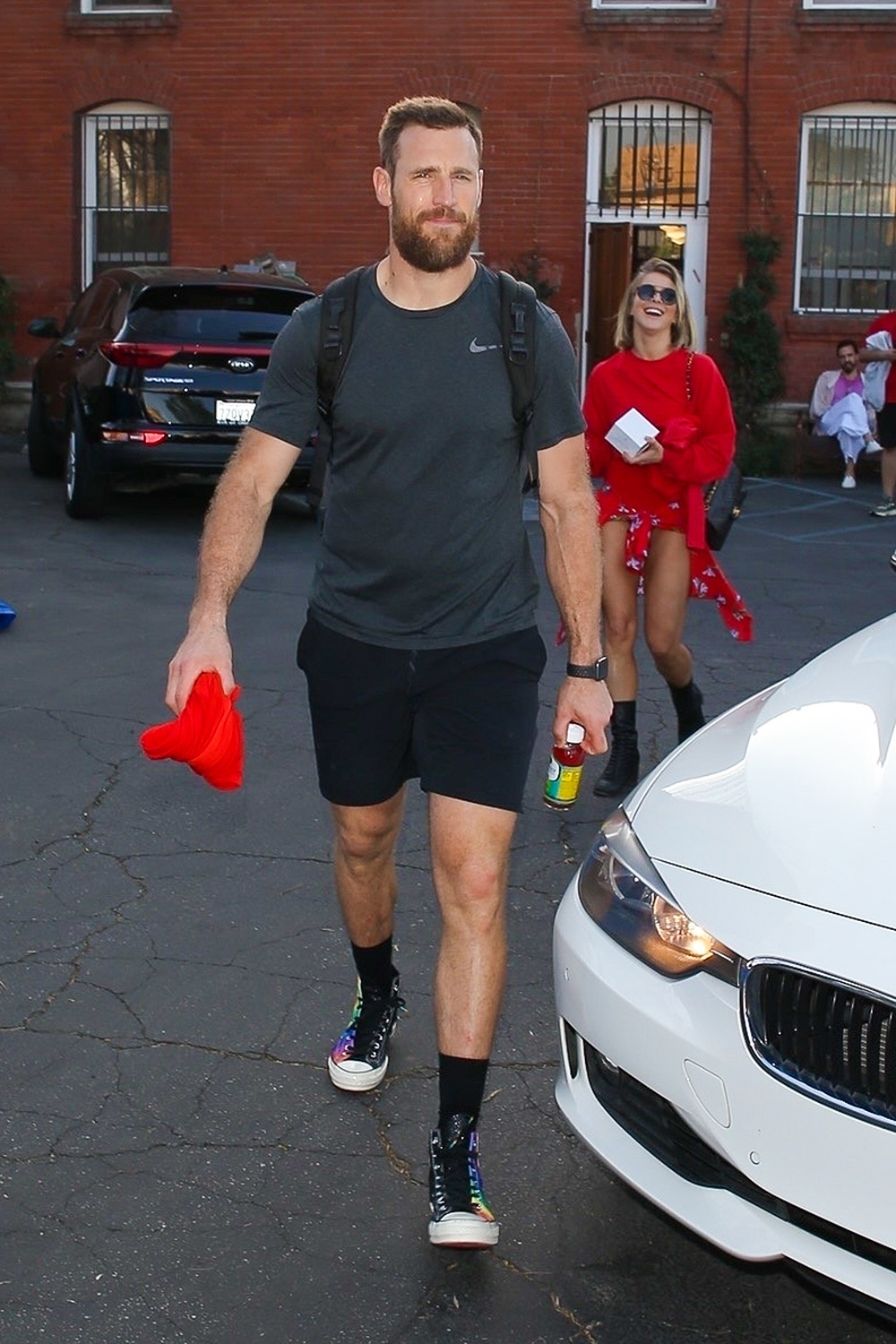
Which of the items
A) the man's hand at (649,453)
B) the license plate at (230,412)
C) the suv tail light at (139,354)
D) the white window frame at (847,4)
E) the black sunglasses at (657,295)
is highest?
the white window frame at (847,4)

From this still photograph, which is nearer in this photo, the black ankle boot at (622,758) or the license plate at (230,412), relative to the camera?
the black ankle boot at (622,758)

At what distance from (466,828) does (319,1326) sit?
95 cm

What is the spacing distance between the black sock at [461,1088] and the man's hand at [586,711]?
0.66 metres

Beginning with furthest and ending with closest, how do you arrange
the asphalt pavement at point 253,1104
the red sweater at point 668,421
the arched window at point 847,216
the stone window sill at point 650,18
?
the arched window at point 847,216
the stone window sill at point 650,18
the red sweater at point 668,421
the asphalt pavement at point 253,1104

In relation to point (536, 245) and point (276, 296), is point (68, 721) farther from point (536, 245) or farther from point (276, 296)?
point (536, 245)

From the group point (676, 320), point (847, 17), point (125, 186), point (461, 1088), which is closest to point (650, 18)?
point (847, 17)

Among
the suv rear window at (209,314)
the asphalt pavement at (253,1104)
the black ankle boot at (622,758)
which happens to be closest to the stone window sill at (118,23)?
the suv rear window at (209,314)

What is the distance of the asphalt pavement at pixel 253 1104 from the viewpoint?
10.4 feet

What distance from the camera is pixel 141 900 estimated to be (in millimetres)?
5129

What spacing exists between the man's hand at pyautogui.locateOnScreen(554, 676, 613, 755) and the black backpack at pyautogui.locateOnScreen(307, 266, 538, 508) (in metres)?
0.45

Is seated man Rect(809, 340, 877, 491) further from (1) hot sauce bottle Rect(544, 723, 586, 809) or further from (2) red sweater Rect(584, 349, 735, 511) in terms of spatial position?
(1) hot sauce bottle Rect(544, 723, 586, 809)

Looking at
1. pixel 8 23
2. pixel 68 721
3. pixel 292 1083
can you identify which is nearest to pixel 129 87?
pixel 8 23

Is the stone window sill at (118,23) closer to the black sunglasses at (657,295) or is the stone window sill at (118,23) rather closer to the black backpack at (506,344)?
the black sunglasses at (657,295)

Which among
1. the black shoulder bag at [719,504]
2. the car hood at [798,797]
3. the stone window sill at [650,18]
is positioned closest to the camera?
the car hood at [798,797]
